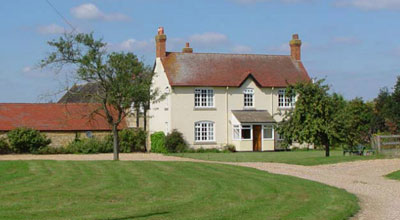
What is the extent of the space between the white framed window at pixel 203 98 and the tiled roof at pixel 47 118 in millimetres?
6642

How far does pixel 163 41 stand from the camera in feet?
155

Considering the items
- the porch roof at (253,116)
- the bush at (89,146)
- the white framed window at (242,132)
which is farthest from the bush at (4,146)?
the porch roof at (253,116)

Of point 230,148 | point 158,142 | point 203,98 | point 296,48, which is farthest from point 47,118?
point 296,48

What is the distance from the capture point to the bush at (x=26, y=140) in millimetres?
42188

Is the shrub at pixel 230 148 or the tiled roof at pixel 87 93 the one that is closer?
the tiled roof at pixel 87 93

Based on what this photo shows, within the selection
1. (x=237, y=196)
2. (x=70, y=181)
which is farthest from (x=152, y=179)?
(x=237, y=196)

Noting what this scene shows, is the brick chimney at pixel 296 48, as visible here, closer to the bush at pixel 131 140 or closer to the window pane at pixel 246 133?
the window pane at pixel 246 133

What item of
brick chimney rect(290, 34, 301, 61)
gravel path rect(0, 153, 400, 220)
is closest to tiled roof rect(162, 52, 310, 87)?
brick chimney rect(290, 34, 301, 61)

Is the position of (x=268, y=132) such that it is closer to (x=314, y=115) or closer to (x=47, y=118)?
(x=314, y=115)

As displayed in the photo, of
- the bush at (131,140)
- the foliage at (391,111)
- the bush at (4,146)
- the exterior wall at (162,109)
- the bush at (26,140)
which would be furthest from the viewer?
the exterior wall at (162,109)

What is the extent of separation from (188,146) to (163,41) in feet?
28.3

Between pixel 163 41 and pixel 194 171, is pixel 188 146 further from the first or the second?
pixel 194 171

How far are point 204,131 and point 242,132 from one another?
2942 millimetres

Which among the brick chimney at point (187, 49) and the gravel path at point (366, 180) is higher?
the brick chimney at point (187, 49)
